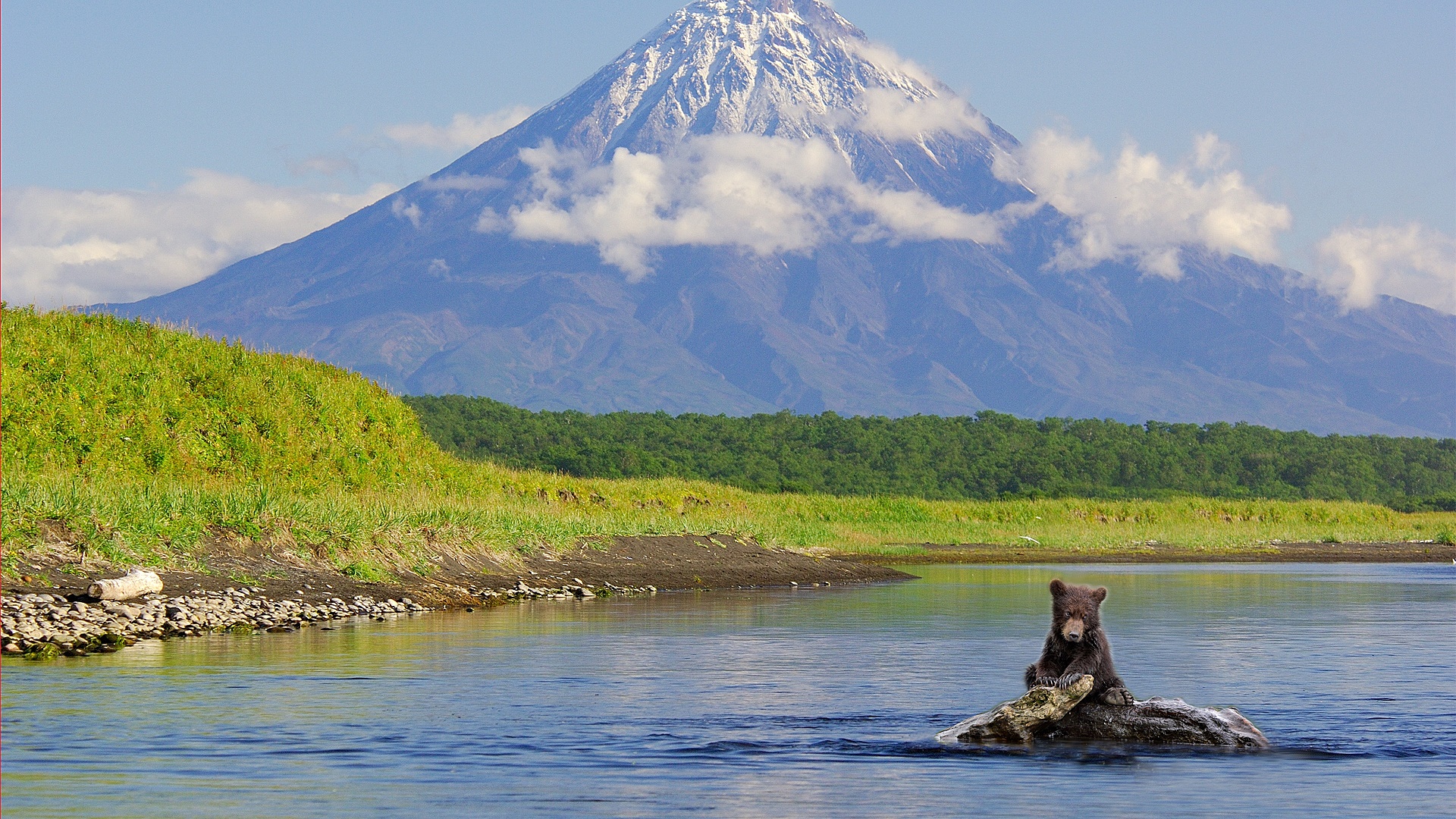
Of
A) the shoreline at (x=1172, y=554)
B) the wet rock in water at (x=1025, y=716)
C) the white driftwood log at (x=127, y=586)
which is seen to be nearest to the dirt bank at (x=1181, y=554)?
the shoreline at (x=1172, y=554)

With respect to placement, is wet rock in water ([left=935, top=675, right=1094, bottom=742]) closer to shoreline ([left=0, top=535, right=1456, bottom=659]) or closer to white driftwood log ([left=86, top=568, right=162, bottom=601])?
shoreline ([left=0, top=535, right=1456, bottom=659])

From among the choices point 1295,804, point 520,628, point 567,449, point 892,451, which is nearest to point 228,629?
point 520,628

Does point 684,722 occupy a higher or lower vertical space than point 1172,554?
lower

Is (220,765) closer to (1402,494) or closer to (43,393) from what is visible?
(43,393)

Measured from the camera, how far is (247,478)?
1598 inches

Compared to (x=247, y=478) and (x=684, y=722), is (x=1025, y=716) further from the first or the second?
(x=247, y=478)

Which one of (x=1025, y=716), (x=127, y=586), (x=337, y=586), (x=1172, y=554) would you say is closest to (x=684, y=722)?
(x=1025, y=716)

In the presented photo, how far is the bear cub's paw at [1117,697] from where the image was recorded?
15.4 m

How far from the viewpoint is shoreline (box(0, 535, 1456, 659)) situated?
2331cm

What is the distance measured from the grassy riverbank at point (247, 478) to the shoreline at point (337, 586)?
60 cm

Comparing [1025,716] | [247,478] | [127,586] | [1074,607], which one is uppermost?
[247,478]

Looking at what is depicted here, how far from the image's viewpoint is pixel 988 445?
459 ft

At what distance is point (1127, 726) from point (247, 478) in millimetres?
29449

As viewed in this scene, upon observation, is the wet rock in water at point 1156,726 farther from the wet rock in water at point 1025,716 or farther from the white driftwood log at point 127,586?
the white driftwood log at point 127,586
